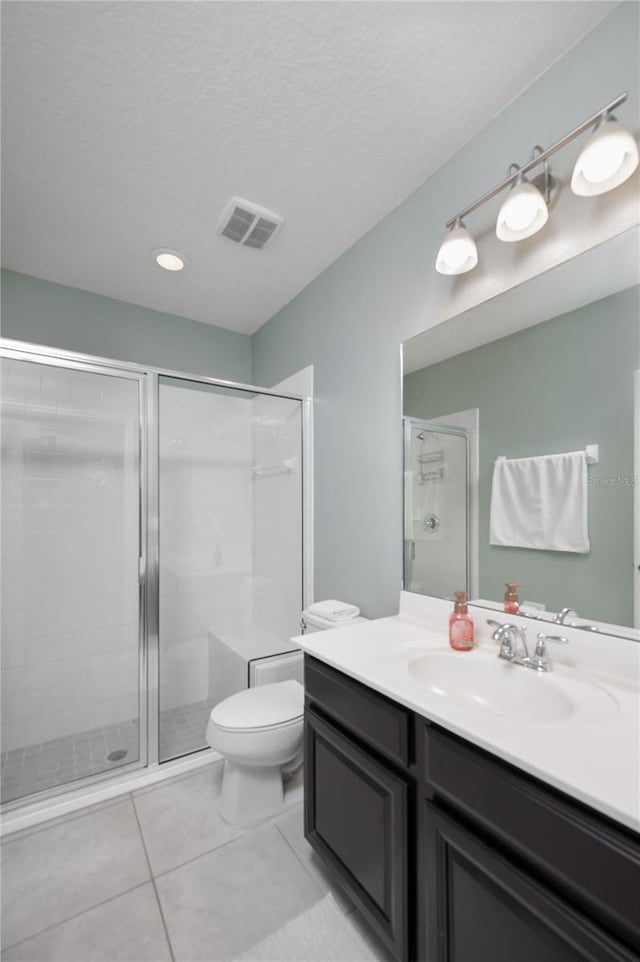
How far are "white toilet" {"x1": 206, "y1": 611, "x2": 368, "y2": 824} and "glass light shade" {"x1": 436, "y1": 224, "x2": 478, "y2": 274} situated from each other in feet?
5.93

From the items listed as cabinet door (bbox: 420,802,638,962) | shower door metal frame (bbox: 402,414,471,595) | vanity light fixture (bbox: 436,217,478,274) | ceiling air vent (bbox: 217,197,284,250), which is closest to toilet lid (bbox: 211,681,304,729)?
shower door metal frame (bbox: 402,414,471,595)

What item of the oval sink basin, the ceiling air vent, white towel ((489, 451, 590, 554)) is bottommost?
the oval sink basin

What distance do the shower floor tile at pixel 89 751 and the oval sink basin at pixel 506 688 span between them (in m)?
1.48

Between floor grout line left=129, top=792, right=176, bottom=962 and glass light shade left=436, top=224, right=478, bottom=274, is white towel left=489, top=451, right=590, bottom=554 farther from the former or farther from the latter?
floor grout line left=129, top=792, right=176, bottom=962

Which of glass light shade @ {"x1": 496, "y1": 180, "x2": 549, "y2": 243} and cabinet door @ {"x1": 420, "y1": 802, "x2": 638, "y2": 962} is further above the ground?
glass light shade @ {"x1": 496, "y1": 180, "x2": 549, "y2": 243}

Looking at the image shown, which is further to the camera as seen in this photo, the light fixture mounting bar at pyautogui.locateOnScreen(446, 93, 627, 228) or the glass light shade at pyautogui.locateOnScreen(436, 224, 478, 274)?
the glass light shade at pyautogui.locateOnScreen(436, 224, 478, 274)

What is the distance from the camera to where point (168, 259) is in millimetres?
2182

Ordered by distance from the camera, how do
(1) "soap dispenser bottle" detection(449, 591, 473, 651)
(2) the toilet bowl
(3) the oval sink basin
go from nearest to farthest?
1. (3) the oval sink basin
2. (1) "soap dispenser bottle" detection(449, 591, 473, 651)
3. (2) the toilet bowl

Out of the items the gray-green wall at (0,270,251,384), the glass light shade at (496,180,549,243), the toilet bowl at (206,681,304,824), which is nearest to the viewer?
the glass light shade at (496,180,549,243)

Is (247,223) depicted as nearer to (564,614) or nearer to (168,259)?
(168,259)

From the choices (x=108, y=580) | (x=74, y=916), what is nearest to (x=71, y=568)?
(x=108, y=580)

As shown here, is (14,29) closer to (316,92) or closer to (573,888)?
(316,92)

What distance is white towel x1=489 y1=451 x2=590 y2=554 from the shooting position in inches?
45.7

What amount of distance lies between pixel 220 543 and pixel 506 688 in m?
1.76
